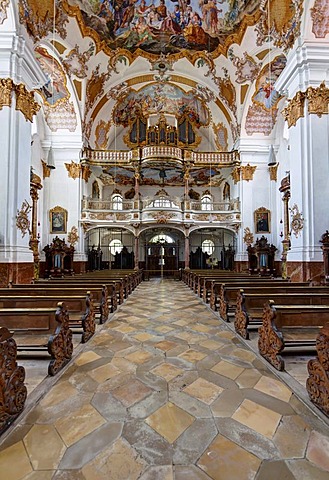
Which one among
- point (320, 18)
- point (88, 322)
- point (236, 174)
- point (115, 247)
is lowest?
point (88, 322)

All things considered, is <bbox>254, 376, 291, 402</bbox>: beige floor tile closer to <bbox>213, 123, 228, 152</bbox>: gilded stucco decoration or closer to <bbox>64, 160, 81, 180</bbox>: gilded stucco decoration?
<bbox>64, 160, 81, 180</bbox>: gilded stucco decoration

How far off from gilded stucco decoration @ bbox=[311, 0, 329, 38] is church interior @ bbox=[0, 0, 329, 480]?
31 millimetres

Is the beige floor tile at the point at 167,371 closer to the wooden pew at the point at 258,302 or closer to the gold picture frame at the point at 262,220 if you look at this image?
the wooden pew at the point at 258,302

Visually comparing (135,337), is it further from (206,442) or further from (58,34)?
(58,34)

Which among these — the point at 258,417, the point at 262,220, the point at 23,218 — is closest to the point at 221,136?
the point at 262,220

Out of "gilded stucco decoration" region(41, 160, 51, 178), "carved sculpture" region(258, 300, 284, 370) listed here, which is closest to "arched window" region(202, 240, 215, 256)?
"gilded stucco decoration" region(41, 160, 51, 178)

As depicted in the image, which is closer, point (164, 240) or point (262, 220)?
point (262, 220)

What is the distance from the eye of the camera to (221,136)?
61.1 ft

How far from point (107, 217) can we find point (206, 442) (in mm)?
15645

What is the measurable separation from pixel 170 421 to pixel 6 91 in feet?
28.4

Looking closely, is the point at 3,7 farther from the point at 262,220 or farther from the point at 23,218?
the point at 262,220

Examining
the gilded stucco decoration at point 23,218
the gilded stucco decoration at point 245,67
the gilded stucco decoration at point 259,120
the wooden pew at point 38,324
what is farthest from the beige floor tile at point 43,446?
the gilded stucco decoration at point 259,120

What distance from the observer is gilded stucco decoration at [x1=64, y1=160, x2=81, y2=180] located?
15.9 meters

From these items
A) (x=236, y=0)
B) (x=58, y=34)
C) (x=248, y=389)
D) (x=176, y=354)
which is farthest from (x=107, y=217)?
(x=248, y=389)
